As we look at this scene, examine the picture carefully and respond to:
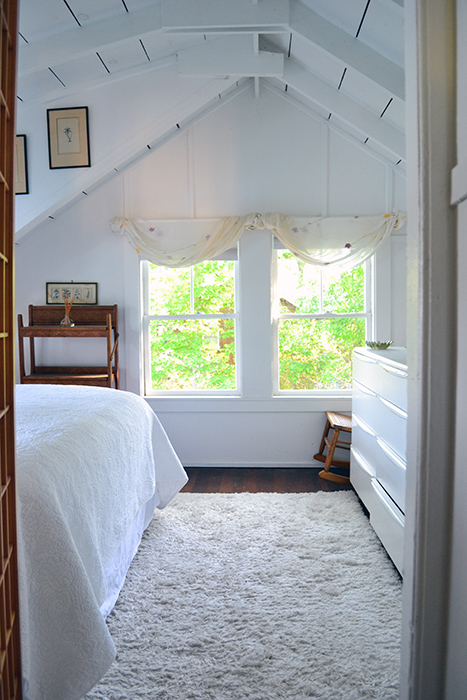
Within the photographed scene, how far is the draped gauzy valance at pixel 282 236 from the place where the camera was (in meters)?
3.91

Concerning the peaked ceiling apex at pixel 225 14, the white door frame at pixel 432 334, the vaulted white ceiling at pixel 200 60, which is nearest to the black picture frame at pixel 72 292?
the vaulted white ceiling at pixel 200 60

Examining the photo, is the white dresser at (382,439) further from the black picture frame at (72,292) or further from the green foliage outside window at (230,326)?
the black picture frame at (72,292)

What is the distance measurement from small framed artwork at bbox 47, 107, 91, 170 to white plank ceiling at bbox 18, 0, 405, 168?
0.43 ft

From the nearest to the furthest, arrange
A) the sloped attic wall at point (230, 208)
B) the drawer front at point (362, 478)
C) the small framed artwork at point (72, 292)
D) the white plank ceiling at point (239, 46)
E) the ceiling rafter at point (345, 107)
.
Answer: the white plank ceiling at point (239, 46)
the drawer front at point (362, 478)
the ceiling rafter at point (345, 107)
the sloped attic wall at point (230, 208)
the small framed artwork at point (72, 292)

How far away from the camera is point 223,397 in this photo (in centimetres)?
412

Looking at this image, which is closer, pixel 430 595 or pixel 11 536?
pixel 430 595

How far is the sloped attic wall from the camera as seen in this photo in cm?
399

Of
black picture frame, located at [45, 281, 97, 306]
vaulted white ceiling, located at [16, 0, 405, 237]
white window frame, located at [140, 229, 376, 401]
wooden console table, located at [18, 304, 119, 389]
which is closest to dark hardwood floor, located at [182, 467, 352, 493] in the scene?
white window frame, located at [140, 229, 376, 401]

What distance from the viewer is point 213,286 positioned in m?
4.20

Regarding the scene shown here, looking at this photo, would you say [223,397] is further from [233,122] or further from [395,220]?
[233,122]

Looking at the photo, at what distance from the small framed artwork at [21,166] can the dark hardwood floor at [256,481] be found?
2.36 m

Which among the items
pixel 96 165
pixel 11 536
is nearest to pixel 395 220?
pixel 96 165

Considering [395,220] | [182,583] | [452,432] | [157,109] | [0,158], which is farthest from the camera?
[395,220]

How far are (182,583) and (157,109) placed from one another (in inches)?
113
